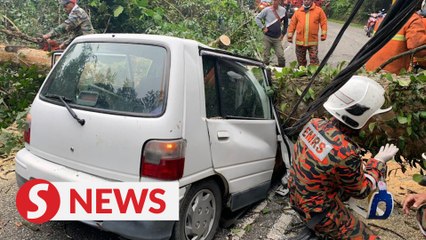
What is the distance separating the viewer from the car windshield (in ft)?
8.27

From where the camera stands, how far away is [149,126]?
7.81 ft

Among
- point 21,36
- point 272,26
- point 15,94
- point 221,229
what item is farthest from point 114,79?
point 272,26

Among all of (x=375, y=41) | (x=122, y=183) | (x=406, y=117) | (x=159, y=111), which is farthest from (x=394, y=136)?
(x=122, y=183)

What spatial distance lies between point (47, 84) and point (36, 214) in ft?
3.49

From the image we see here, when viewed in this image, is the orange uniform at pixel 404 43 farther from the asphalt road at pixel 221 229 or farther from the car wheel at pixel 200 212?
the car wheel at pixel 200 212

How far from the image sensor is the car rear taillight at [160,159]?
2359 mm

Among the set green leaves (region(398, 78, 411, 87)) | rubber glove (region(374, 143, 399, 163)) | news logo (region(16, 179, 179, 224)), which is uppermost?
green leaves (region(398, 78, 411, 87))

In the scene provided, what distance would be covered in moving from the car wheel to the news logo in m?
0.18

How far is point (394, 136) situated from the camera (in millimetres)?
3555

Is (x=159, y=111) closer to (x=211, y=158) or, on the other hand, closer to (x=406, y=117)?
(x=211, y=158)

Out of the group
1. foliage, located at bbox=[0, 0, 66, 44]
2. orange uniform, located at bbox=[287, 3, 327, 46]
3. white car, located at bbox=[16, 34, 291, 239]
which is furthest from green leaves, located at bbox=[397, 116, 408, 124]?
foliage, located at bbox=[0, 0, 66, 44]

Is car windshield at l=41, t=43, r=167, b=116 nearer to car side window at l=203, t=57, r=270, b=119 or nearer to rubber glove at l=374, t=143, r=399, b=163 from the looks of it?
car side window at l=203, t=57, r=270, b=119

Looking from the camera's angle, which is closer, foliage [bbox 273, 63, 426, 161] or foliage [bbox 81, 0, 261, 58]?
foliage [bbox 273, 63, 426, 161]

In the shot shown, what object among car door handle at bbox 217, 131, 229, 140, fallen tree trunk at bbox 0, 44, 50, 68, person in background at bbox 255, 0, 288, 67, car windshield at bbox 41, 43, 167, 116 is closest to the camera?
car windshield at bbox 41, 43, 167, 116
